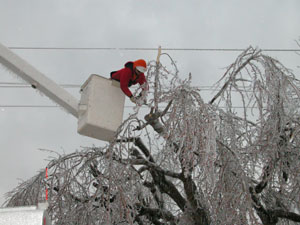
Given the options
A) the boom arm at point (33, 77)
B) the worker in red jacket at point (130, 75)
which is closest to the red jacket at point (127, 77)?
the worker in red jacket at point (130, 75)

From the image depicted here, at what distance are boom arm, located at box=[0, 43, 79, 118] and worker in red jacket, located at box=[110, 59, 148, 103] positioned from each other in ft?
2.45

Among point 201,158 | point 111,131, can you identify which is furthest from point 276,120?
Answer: point 111,131

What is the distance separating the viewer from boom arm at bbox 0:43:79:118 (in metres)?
3.90

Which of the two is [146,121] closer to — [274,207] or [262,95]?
[262,95]

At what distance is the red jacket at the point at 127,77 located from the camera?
4.61 m

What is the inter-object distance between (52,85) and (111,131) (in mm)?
765

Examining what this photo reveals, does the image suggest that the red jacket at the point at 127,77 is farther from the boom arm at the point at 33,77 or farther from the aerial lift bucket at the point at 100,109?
the boom arm at the point at 33,77

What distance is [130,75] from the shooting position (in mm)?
4816

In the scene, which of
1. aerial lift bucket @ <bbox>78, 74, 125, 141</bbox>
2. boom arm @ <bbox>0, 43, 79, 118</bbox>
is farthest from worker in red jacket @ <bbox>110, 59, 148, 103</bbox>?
boom arm @ <bbox>0, 43, 79, 118</bbox>

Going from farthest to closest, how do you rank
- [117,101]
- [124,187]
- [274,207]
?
[274,207] < [124,187] < [117,101]

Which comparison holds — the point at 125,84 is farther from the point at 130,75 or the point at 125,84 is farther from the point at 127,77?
the point at 130,75

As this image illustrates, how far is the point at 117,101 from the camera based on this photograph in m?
4.47

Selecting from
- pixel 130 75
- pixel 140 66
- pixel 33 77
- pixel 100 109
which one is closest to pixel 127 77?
pixel 130 75

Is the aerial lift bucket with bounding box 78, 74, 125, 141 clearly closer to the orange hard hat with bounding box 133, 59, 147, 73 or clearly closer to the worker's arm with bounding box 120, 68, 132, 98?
the worker's arm with bounding box 120, 68, 132, 98
